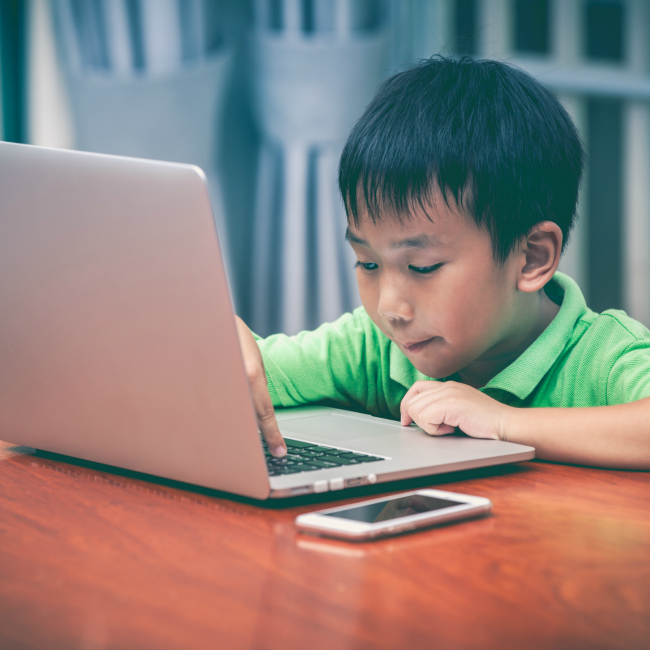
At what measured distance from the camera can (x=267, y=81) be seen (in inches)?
81.4

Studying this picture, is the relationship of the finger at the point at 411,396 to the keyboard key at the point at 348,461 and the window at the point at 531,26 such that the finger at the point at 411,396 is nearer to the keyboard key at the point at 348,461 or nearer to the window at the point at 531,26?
the keyboard key at the point at 348,461

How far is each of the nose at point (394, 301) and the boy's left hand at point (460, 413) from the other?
0.12 m

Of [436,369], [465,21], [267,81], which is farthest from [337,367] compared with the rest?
[465,21]

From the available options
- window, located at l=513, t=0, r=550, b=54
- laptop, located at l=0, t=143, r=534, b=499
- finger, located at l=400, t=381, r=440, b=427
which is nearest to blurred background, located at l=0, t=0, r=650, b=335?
window, located at l=513, t=0, r=550, b=54

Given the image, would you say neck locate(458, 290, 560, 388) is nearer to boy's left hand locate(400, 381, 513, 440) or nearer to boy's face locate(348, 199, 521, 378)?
boy's face locate(348, 199, 521, 378)

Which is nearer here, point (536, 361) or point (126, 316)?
point (126, 316)

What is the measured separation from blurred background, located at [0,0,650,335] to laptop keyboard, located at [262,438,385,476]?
4.98 feet

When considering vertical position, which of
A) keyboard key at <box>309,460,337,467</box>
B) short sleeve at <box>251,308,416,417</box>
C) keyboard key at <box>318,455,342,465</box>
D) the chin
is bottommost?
short sleeve at <box>251,308,416,417</box>

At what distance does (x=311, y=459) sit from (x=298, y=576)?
21 centimetres

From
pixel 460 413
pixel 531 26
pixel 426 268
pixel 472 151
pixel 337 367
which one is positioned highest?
pixel 531 26

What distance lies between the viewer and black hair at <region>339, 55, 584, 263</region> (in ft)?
2.69

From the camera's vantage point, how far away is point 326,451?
0.64 meters

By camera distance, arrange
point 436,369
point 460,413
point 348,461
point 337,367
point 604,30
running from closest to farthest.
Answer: point 348,461, point 460,413, point 436,369, point 337,367, point 604,30

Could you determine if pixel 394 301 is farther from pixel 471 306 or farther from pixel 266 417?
pixel 266 417
